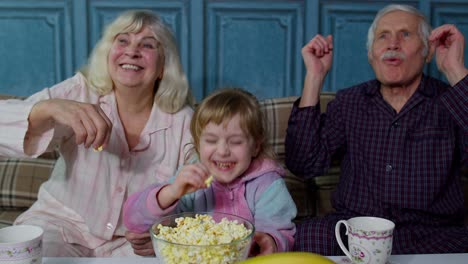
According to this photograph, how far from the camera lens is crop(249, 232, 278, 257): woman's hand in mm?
1287

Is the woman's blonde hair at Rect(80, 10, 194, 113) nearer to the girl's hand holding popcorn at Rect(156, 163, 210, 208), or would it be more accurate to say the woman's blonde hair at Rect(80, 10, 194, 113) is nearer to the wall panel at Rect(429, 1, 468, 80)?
the girl's hand holding popcorn at Rect(156, 163, 210, 208)

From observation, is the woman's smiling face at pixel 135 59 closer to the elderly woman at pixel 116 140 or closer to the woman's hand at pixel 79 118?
the elderly woman at pixel 116 140

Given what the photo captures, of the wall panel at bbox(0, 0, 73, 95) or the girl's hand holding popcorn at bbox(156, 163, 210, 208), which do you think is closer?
the girl's hand holding popcorn at bbox(156, 163, 210, 208)

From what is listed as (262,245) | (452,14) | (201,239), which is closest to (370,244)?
(262,245)

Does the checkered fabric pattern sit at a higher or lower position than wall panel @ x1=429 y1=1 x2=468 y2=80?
lower

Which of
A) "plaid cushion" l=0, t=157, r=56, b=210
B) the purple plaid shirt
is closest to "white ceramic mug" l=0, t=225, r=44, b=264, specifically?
the purple plaid shirt

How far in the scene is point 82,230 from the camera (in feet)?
5.79

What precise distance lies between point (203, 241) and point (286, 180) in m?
1.42

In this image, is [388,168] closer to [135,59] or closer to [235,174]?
[235,174]

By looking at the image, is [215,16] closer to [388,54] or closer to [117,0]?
[117,0]

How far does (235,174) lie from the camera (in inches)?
Result: 60.2

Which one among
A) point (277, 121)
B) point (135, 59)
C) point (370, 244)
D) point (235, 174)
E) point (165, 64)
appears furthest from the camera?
point (277, 121)

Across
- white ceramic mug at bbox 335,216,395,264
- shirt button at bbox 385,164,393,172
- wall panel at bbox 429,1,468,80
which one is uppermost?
wall panel at bbox 429,1,468,80

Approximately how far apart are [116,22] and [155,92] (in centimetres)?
27
